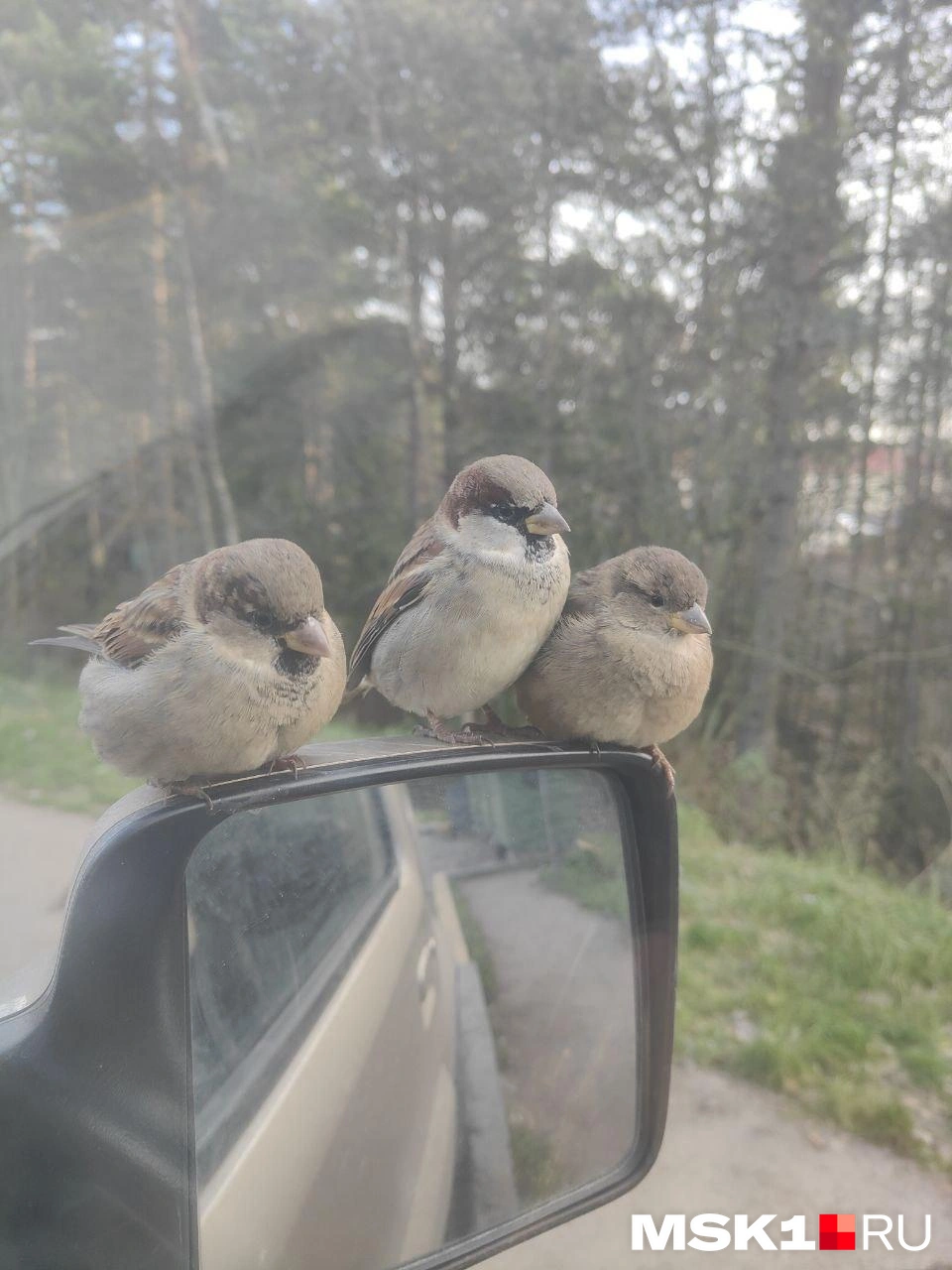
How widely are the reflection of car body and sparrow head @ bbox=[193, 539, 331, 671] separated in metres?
0.31

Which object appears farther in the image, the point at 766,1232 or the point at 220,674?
the point at 766,1232

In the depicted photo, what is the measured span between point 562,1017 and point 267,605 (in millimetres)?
1150

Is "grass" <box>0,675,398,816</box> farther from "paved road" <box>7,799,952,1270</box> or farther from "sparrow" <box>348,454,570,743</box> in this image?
"sparrow" <box>348,454,570,743</box>

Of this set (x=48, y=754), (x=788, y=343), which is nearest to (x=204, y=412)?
(x=48, y=754)

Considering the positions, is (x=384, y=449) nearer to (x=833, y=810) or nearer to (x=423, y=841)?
(x=833, y=810)

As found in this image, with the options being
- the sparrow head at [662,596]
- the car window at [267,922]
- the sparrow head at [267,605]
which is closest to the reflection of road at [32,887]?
the car window at [267,922]

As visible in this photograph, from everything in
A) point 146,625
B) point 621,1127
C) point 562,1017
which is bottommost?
point 621,1127

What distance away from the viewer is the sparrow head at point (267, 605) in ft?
5.08

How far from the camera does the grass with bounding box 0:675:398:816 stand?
5.77 metres

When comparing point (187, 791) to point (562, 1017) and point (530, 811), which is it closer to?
point (530, 811)

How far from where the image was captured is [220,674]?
1.51 meters

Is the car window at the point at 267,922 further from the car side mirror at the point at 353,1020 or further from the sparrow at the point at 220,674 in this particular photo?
the sparrow at the point at 220,674

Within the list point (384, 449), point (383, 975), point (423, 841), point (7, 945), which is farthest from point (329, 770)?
point (384, 449)

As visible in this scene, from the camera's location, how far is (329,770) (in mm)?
1493
